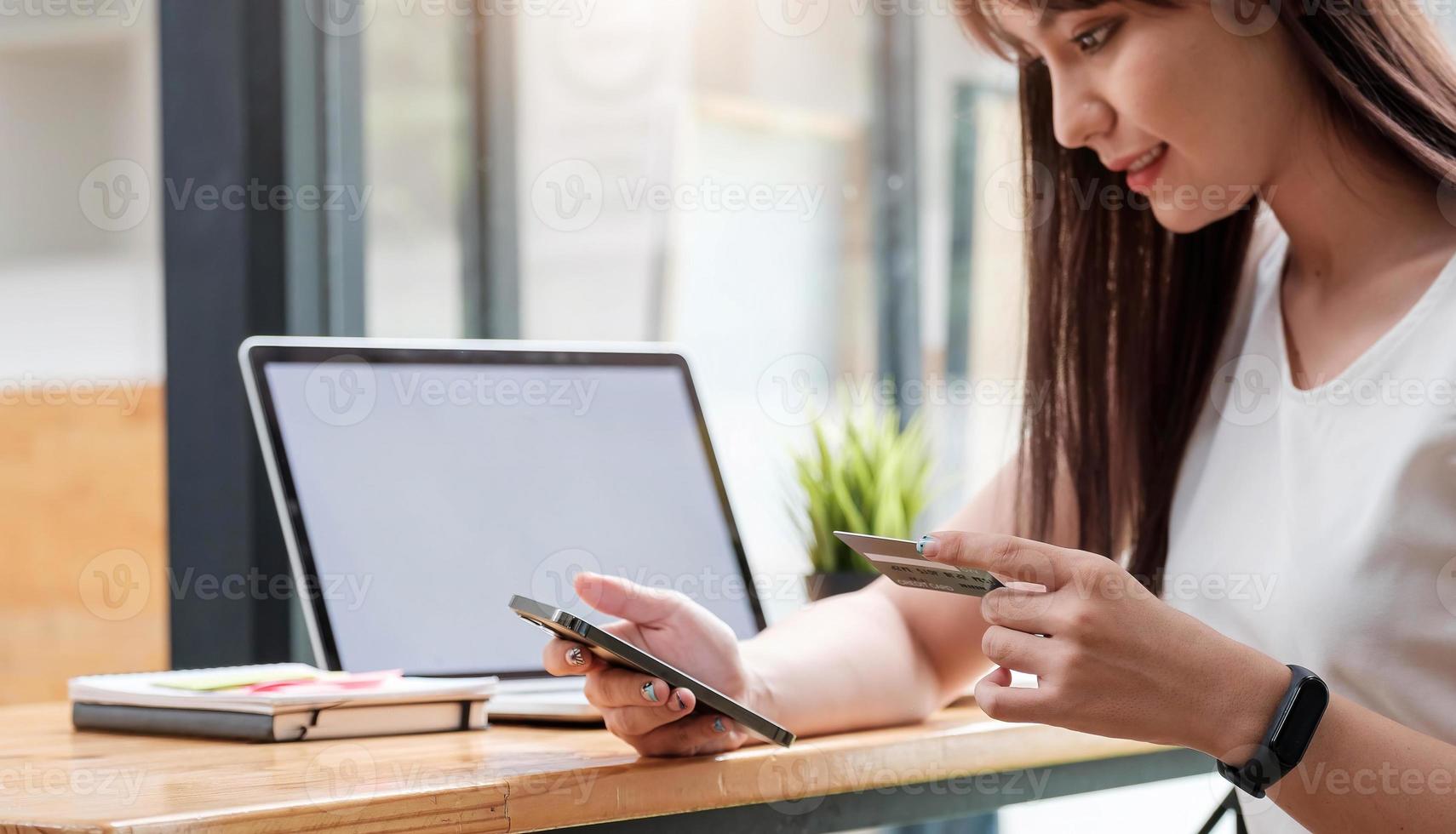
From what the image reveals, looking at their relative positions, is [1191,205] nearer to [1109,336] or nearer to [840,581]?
[1109,336]

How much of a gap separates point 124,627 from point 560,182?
1382mm

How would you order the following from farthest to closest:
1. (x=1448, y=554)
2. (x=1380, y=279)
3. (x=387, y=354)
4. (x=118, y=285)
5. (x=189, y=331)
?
(x=118, y=285), (x=189, y=331), (x=387, y=354), (x=1380, y=279), (x=1448, y=554)

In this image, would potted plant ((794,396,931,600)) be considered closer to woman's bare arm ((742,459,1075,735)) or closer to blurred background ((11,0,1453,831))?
blurred background ((11,0,1453,831))

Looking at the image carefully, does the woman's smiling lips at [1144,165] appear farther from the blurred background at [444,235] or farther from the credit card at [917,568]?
the blurred background at [444,235]

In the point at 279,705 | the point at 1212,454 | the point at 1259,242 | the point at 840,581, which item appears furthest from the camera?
the point at 840,581

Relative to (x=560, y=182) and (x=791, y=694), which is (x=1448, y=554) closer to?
(x=791, y=694)

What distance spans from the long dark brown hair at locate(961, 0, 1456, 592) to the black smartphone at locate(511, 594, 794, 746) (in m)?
0.45

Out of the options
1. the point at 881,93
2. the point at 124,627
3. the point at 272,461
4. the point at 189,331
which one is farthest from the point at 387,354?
the point at 881,93

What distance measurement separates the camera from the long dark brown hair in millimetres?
1256

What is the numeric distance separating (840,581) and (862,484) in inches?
7.8

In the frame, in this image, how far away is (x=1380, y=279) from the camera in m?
1.13

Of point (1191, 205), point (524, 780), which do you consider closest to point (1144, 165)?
point (1191, 205)

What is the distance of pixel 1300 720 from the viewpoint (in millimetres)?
817

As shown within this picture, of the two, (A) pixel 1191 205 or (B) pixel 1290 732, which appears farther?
(A) pixel 1191 205
